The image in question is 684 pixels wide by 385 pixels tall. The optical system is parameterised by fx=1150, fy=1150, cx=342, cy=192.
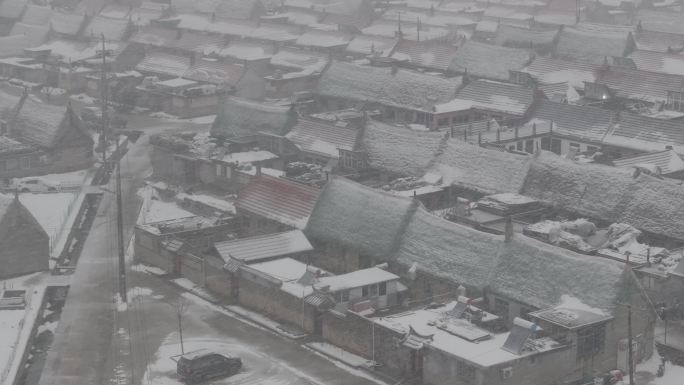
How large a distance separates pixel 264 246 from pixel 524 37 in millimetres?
66492

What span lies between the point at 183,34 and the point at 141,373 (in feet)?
283

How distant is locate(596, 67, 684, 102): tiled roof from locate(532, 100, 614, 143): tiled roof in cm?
987

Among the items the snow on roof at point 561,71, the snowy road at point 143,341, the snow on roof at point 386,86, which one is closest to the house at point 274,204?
the snowy road at point 143,341

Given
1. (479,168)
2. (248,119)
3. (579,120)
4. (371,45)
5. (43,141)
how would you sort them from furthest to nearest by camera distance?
1. (371,45)
2. (43,141)
3. (248,119)
4. (579,120)
5. (479,168)

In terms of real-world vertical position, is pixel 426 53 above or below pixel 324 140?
above

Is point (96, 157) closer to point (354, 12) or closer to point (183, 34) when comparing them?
point (183, 34)

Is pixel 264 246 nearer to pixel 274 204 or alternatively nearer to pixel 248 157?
pixel 274 204

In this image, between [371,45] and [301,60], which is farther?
[371,45]

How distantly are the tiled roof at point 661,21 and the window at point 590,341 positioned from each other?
86.1 meters

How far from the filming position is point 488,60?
111438mm

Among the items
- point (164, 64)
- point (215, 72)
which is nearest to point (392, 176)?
point (215, 72)

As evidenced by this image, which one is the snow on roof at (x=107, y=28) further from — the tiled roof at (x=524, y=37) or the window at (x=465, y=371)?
the window at (x=465, y=371)

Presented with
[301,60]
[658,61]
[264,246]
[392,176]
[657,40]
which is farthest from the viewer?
[301,60]

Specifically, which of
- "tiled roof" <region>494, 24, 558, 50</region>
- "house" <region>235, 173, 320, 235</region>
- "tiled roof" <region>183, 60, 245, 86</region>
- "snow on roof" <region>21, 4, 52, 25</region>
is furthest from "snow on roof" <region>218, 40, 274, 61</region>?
"house" <region>235, 173, 320, 235</region>
